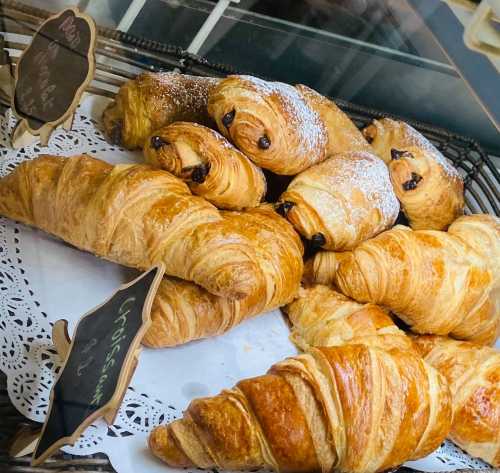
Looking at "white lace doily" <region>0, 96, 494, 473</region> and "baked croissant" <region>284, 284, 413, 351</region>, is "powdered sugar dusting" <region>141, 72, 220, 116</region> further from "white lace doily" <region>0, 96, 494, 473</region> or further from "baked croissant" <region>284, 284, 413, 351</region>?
"baked croissant" <region>284, 284, 413, 351</region>

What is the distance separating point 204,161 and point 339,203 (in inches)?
11.6

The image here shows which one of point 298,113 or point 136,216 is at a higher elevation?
point 298,113

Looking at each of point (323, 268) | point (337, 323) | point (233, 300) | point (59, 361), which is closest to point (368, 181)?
point (323, 268)

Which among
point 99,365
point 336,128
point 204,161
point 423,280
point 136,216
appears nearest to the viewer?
point 99,365

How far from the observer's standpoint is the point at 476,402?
109 centimetres

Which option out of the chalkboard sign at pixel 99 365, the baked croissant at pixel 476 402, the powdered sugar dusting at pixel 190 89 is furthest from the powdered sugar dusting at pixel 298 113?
the chalkboard sign at pixel 99 365

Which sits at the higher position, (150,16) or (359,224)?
(150,16)

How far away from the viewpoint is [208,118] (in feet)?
4.18

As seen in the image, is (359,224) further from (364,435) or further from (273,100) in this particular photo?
(364,435)

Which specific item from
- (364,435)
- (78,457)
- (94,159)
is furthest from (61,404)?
(94,159)

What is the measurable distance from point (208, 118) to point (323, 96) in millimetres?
239

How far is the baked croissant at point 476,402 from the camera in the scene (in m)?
1.08

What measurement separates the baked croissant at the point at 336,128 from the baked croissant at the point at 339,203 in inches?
3.2

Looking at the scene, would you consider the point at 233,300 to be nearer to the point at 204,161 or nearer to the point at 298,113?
the point at 204,161
